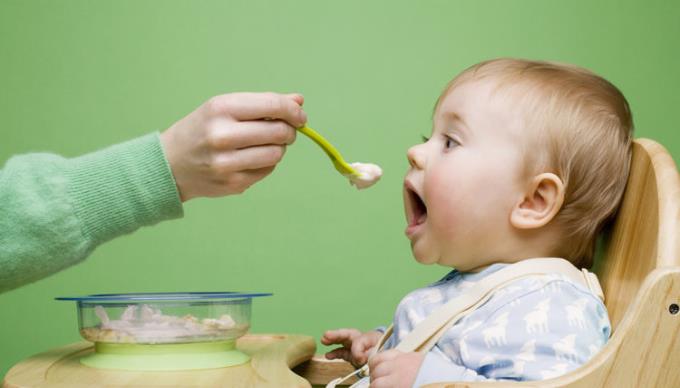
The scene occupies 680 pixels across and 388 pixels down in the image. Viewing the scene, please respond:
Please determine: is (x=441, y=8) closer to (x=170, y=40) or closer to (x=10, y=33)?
(x=170, y=40)

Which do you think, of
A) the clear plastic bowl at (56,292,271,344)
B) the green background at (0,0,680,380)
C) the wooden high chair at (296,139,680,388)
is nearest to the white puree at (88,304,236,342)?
the clear plastic bowl at (56,292,271,344)

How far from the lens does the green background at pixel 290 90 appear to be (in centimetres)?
166

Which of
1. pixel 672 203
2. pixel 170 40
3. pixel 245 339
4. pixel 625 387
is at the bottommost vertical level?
pixel 245 339

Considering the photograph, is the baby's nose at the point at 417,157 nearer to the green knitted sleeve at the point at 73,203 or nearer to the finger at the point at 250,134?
the finger at the point at 250,134

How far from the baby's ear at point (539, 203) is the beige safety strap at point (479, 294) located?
45 millimetres

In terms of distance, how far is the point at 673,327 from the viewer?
0.66 m

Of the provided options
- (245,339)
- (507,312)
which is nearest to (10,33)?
(245,339)

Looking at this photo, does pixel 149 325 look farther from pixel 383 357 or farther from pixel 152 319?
pixel 383 357

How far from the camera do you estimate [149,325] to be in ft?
2.96

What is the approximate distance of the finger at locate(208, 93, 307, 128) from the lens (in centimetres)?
86

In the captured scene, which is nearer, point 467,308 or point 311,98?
point 467,308

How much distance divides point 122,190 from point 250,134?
16 cm

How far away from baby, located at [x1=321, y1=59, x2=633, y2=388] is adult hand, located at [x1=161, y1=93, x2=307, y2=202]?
Result: 6.3 inches

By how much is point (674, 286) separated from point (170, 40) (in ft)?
4.17
